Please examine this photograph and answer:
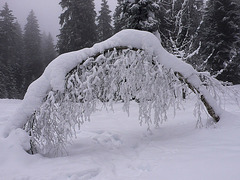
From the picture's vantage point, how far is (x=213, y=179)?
8.50 feet

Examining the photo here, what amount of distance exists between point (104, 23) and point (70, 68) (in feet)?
74.7

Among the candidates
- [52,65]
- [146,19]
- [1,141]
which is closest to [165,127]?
[52,65]

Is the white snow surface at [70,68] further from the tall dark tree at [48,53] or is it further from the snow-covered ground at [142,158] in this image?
the tall dark tree at [48,53]

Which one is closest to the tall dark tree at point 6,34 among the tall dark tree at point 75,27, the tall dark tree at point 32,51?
the tall dark tree at point 32,51

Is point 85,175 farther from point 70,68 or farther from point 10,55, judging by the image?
point 10,55

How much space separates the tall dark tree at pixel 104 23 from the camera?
25188mm

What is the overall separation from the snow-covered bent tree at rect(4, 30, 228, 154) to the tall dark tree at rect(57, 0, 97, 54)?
48.1ft

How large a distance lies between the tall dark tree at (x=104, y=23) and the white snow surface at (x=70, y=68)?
21.4 metres

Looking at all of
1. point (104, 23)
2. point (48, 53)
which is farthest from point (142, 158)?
point (48, 53)

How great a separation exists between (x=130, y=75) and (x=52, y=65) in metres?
1.96

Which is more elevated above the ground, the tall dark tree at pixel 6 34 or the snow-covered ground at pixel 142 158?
the tall dark tree at pixel 6 34

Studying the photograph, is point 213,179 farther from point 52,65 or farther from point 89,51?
point 52,65

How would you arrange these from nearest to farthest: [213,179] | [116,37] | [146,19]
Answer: [213,179] → [116,37] → [146,19]

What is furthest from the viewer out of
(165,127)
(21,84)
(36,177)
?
(21,84)
